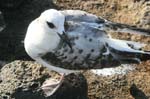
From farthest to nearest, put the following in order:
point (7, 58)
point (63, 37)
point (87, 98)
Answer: point (7, 58) < point (87, 98) < point (63, 37)

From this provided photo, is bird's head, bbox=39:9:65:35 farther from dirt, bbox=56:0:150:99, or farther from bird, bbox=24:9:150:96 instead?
dirt, bbox=56:0:150:99

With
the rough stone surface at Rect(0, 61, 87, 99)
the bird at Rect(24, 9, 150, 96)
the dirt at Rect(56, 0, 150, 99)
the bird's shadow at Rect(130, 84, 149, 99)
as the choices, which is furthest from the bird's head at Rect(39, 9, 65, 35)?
the bird's shadow at Rect(130, 84, 149, 99)

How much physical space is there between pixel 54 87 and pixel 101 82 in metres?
0.82

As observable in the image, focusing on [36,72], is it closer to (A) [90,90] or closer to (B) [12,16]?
(A) [90,90]

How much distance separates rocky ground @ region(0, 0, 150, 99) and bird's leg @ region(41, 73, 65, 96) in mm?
56

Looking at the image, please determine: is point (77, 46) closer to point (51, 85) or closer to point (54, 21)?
point (54, 21)

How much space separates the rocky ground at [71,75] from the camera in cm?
659

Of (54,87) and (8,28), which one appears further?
(8,28)

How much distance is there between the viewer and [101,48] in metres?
6.63

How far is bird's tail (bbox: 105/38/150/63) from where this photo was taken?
22.0ft

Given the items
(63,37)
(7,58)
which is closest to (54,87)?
(63,37)

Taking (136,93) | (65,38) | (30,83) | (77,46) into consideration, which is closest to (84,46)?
(77,46)

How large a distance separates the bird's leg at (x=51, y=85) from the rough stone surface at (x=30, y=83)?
0.04 metres

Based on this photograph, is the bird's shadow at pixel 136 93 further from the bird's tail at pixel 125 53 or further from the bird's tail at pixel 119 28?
the bird's tail at pixel 119 28
